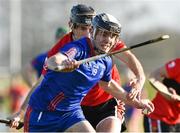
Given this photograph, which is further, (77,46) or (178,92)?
(178,92)

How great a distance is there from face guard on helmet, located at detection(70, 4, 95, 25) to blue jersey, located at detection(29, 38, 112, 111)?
869mm

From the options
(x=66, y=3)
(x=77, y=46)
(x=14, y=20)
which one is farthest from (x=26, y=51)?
(x=77, y=46)

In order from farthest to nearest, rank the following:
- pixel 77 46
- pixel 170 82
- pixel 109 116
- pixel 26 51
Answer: pixel 26 51 < pixel 170 82 < pixel 109 116 < pixel 77 46

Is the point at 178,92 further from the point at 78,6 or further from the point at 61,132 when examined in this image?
the point at 61,132

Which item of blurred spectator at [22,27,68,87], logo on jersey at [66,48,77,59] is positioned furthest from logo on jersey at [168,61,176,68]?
blurred spectator at [22,27,68,87]

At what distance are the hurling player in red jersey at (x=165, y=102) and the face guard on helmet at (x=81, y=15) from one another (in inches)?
67.1

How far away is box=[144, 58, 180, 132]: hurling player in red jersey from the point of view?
9.86 meters

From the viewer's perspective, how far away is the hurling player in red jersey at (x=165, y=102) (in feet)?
32.3

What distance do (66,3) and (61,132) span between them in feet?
124

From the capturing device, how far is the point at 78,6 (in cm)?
860

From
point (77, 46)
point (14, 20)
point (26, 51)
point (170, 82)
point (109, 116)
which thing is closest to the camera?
point (77, 46)

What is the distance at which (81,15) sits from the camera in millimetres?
8422

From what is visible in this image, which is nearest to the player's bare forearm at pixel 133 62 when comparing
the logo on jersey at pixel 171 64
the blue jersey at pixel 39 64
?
the logo on jersey at pixel 171 64

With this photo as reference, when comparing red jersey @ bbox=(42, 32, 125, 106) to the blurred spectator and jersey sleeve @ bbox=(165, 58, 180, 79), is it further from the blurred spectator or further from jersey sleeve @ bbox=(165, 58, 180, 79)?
the blurred spectator
